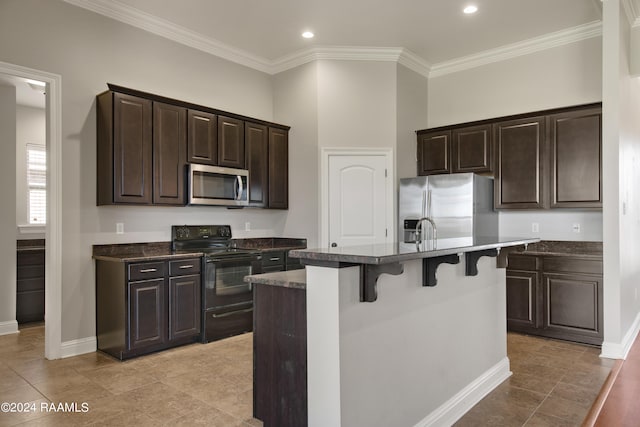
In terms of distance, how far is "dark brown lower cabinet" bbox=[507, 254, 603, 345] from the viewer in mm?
4160

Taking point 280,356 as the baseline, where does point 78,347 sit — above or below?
below

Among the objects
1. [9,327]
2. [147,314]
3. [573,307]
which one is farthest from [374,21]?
[9,327]

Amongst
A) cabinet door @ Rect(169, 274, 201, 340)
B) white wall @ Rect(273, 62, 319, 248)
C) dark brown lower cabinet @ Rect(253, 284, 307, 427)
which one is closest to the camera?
dark brown lower cabinet @ Rect(253, 284, 307, 427)

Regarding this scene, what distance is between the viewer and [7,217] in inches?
183

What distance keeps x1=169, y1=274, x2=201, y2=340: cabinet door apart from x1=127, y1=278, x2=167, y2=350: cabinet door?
8 cm

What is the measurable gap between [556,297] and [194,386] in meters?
3.55

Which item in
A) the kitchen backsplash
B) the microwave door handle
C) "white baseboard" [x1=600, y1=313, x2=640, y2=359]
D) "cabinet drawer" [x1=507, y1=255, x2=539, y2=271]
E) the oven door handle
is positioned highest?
the microwave door handle

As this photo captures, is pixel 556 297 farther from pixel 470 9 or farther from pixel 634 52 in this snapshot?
pixel 470 9

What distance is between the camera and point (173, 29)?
466 centimetres

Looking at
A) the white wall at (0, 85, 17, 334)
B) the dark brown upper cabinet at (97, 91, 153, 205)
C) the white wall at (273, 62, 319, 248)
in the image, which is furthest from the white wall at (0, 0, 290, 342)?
the white wall at (273, 62, 319, 248)

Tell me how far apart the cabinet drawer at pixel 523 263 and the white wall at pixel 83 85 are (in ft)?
11.9

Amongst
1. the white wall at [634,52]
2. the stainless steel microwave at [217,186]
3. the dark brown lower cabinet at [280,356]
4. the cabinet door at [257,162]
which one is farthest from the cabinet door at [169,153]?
the white wall at [634,52]

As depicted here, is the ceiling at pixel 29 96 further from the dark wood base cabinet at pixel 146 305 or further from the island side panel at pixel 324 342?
the island side panel at pixel 324 342

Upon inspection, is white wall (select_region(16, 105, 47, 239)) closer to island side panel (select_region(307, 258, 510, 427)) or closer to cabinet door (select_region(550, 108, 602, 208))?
island side panel (select_region(307, 258, 510, 427))
